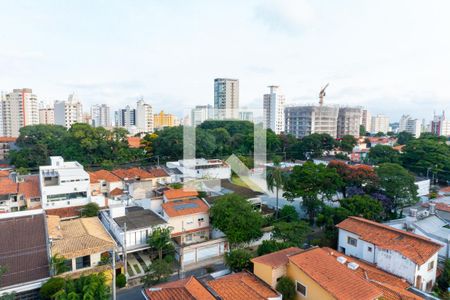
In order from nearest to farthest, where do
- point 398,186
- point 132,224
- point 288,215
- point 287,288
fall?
point 287,288 → point 132,224 → point 288,215 → point 398,186

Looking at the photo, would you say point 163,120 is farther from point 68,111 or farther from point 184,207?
point 184,207

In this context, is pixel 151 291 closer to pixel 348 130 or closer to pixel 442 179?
pixel 442 179

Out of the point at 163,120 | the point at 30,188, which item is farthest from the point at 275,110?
the point at 30,188

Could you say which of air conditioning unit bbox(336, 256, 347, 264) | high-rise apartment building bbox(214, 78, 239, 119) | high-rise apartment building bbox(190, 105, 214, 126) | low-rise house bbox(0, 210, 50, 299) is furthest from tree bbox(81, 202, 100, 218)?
high-rise apartment building bbox(214, 78, 239, 119)

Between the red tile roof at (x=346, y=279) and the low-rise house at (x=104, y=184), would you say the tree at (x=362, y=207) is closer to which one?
the red tile roof at (x=346, y=279)

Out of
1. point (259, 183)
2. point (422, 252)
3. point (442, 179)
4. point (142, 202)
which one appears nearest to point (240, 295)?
point (422, 252)

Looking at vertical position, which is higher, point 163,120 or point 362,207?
point 163,120
